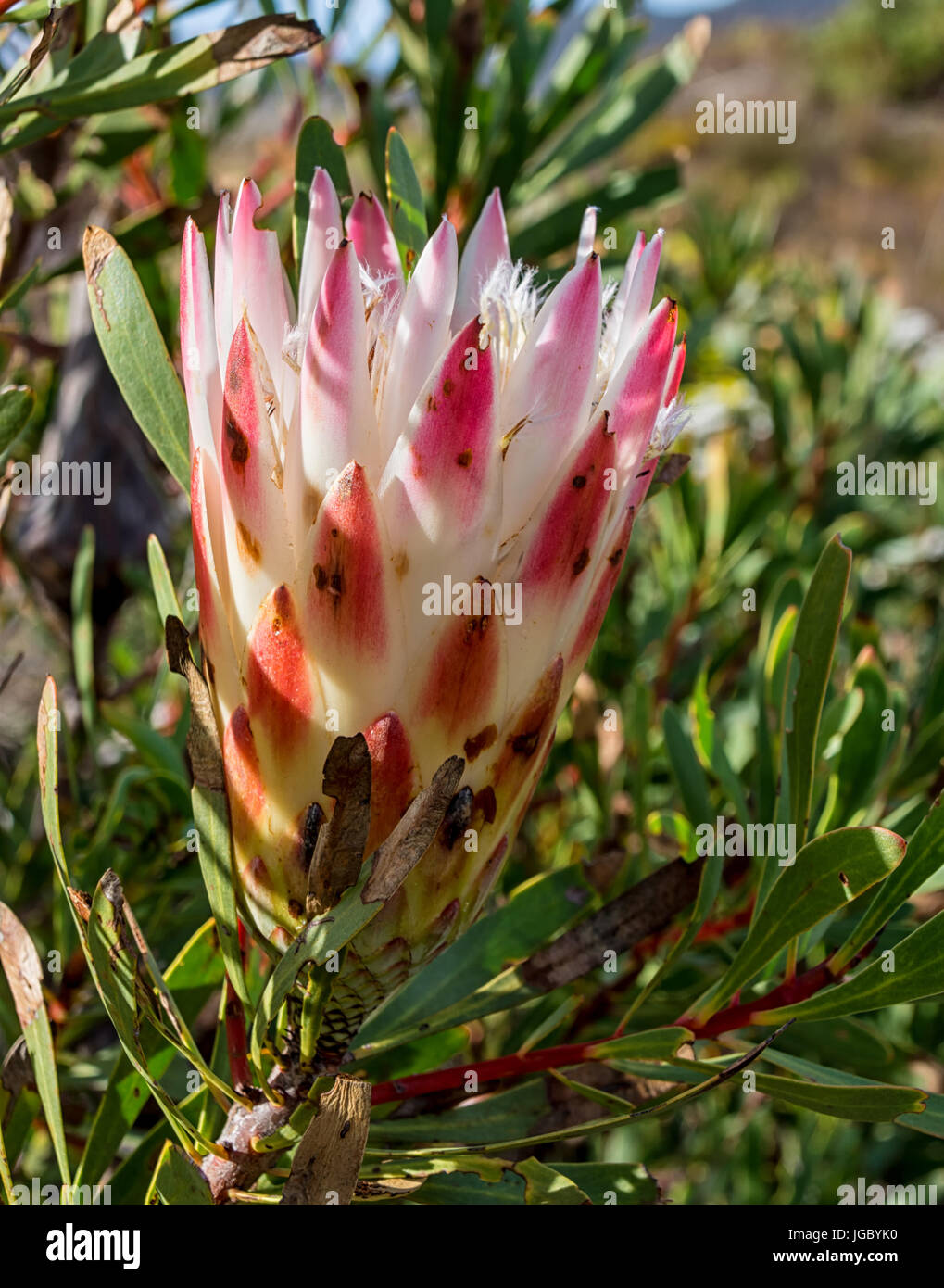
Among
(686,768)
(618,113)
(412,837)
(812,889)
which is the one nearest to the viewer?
(412,837)

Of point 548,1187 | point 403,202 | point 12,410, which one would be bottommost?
point 548,1187

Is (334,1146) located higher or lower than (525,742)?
lower

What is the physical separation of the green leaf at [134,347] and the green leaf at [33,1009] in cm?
26

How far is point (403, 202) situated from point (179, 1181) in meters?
0.56

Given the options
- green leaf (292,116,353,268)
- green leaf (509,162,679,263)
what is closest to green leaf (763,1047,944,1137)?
green leaf (292,116,353,268)

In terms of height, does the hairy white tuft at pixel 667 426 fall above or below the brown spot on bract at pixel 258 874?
above

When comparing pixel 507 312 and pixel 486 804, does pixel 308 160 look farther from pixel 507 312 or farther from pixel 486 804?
pixel 486 804

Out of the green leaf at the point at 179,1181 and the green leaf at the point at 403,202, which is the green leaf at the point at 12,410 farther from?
the green leaf at the point at 179,1181

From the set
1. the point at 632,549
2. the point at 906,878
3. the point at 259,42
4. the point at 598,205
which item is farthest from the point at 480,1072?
the point at 632,549

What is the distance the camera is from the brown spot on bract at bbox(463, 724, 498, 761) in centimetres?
49

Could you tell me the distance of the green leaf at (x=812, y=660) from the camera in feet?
2.01

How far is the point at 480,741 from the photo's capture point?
49 centimetres

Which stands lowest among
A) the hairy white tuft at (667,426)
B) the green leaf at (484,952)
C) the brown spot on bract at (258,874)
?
the green leaf at (484,952)

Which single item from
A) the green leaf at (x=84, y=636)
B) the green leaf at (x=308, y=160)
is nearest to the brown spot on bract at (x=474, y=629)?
the green leaf at (x=308, y=160)
